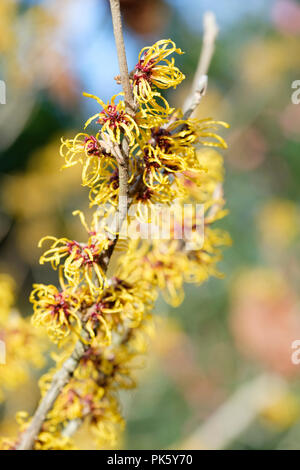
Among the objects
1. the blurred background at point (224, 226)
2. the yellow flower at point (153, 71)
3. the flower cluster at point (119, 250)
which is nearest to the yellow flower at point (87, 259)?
the flower cluster at point (119, 250)

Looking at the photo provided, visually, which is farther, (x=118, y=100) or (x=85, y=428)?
(x=85, y=428)

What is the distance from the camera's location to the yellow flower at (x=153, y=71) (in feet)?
1.32

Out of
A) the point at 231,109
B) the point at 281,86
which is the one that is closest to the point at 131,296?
the point at 231,109

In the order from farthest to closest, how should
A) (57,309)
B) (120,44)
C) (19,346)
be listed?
(19,346) → (57,309) → (120,44)

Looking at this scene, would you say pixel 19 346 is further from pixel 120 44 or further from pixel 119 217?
pixel 120 44

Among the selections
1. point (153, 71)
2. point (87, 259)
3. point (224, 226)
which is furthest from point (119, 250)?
point (224, 226)

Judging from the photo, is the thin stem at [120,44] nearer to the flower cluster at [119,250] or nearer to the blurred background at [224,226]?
the flower cluster at [119,250]

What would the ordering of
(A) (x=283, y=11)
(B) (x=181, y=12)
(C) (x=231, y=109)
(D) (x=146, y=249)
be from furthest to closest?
(B) (x=181, y=12)
(A) (x=283, y=11)
(C) (x=231, y=109)
(D) (x=146, y=249)

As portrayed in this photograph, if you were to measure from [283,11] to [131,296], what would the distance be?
3.40 meters

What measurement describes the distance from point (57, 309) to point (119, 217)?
0.13m

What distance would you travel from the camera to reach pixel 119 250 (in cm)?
51

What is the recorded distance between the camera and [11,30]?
1.68 metres
